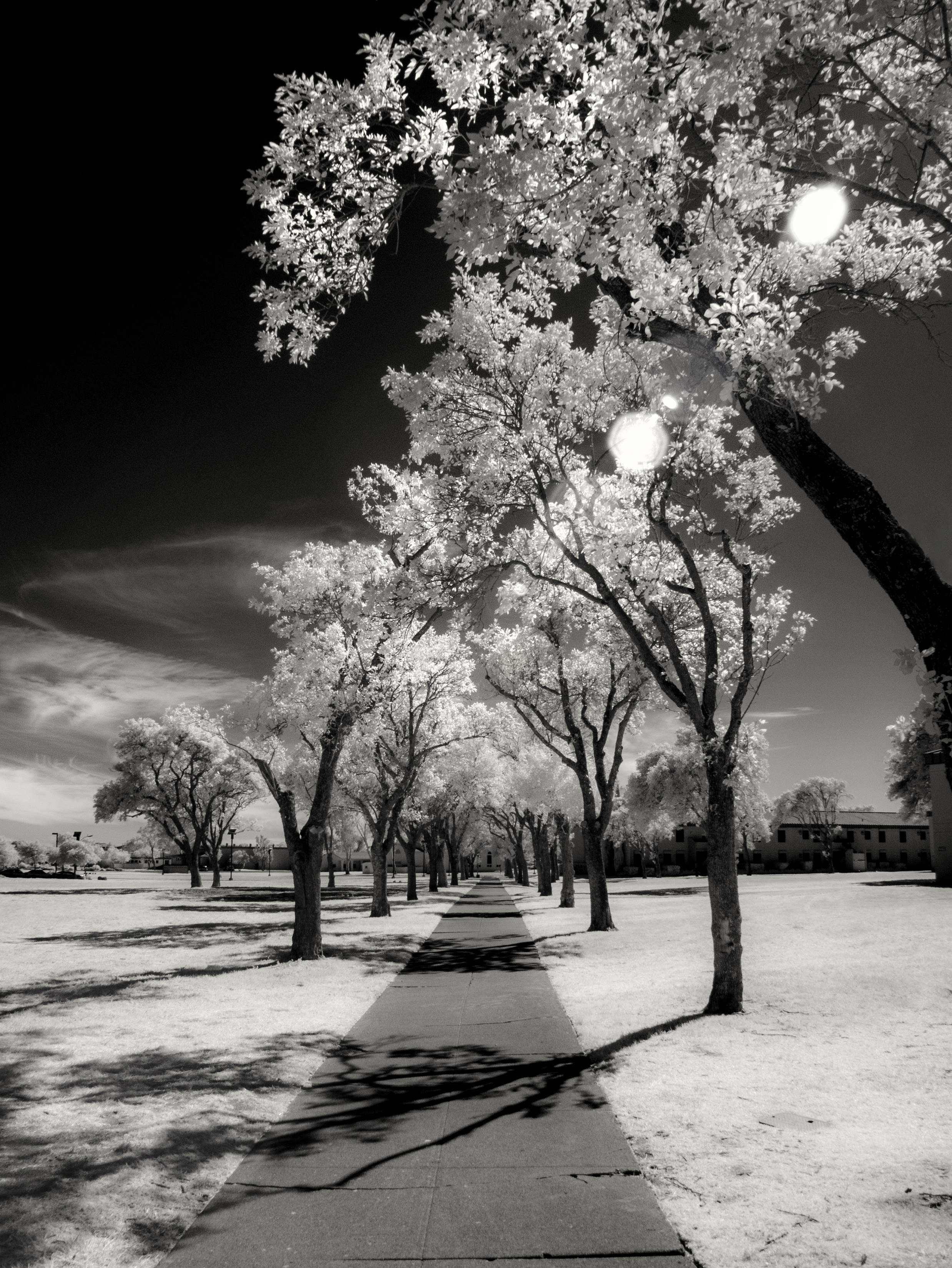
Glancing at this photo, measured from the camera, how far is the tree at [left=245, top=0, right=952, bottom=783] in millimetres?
4828

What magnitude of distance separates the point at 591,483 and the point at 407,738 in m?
18.7

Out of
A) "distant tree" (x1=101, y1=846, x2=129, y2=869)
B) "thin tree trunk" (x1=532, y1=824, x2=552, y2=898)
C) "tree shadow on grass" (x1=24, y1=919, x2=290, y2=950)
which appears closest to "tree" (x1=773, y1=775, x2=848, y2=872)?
"thin tree trunk" (x1=532, y1=824, x2=552, y2=898)

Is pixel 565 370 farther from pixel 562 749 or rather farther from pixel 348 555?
pixel 562 749

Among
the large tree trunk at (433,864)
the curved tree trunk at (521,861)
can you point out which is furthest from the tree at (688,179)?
the curved tree trunk at (521,861)

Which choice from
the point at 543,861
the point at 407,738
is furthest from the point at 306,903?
the point at 543,861

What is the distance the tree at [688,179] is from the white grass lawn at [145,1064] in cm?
544

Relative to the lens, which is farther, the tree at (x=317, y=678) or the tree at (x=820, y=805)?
the tree at (x=820, y=805)

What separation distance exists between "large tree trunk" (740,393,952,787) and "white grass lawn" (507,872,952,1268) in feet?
8.58

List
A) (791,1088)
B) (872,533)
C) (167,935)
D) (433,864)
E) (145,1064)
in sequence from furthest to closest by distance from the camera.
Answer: (433,864), (167,935), (145,1064), (791,1088), (872,533)

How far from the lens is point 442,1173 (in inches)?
208

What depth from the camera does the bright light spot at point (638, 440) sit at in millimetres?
10844

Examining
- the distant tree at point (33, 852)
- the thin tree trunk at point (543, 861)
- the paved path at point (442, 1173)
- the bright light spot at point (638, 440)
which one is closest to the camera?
the paved path at point (442, 1173)

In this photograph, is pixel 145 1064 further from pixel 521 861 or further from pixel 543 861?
pixel 521 861

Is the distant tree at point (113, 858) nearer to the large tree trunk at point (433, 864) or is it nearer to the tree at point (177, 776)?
the tree at point (177, 776)
